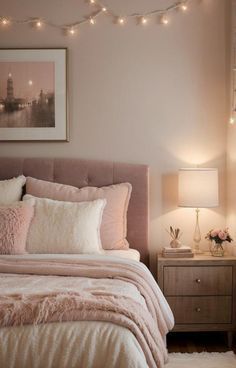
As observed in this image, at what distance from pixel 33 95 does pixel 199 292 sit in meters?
2.01

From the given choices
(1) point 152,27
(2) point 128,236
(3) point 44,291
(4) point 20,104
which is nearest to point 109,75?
(1) point 152,27

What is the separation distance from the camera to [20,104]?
146 inches

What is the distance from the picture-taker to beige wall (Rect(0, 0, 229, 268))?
12.1ft

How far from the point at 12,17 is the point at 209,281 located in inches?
101

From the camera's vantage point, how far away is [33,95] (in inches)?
146

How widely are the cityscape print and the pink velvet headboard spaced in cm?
34

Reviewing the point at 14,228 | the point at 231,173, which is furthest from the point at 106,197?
the point at 231,173

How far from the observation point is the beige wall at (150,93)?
3.67 metres

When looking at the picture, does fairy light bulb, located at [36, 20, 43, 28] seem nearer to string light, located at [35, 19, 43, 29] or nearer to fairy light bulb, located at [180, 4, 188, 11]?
string light, located at [35, 19, 43, 29]

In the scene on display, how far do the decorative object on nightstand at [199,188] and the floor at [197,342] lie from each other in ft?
3.25

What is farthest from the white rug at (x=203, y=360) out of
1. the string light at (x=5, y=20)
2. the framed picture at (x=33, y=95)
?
the string light at (x=5, y=20)

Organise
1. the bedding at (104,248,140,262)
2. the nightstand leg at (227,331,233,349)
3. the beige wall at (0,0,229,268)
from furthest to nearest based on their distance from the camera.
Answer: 1. the beige wall at (0,0,229,268)
2. the nightstand leg at (227,331,233,349)
3. the bedding at (104,248,140,262)

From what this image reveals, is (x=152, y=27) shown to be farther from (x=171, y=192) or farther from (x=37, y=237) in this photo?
(x=37, y=237)

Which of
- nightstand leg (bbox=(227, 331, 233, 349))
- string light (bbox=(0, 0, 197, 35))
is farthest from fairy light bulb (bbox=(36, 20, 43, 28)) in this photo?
nightstand leg (bbox=(227, 331, 233, 349))
